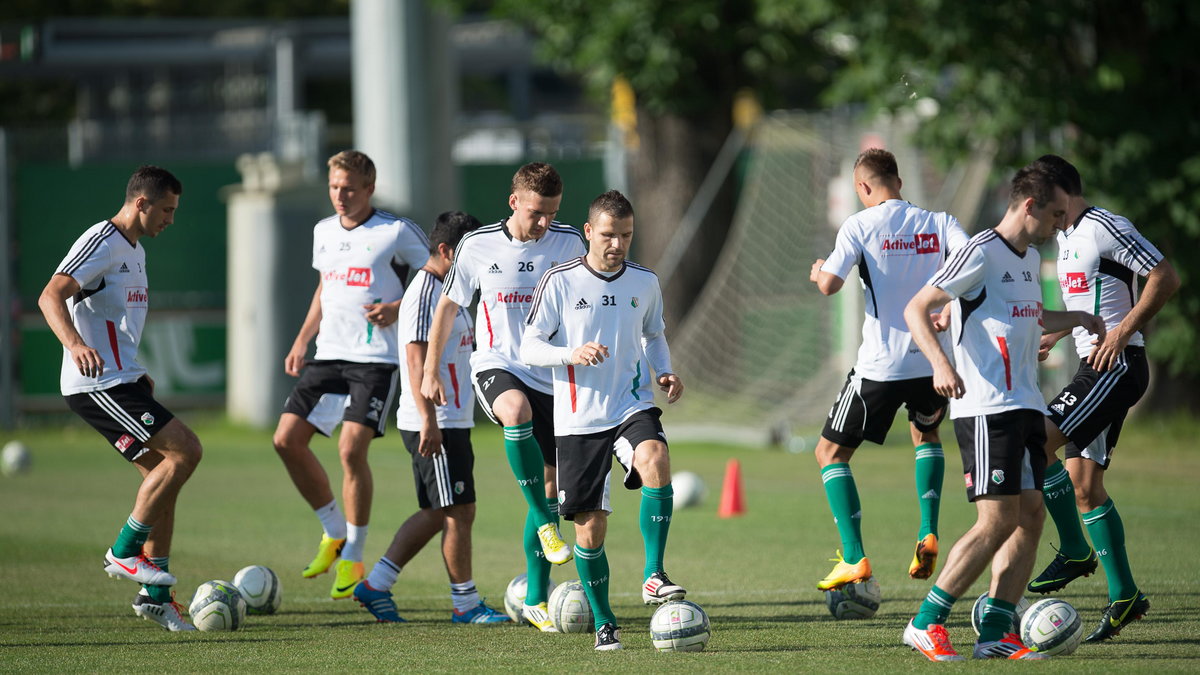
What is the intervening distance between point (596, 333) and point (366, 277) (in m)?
2.40

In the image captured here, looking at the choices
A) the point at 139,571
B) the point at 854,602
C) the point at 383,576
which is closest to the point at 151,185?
the point at 139,571

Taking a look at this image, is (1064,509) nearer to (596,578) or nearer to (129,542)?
(596,578)

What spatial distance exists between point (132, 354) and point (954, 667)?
4.64m

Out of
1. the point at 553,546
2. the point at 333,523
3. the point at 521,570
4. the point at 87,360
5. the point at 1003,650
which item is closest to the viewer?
the point at 1003,650

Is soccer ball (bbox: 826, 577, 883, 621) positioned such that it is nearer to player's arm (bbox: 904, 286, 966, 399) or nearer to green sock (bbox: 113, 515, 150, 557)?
player's arm (bbox: 904, 286, 966, 399)

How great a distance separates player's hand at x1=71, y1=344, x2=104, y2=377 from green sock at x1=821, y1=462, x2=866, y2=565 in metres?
3.81

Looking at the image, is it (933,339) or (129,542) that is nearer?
(933,339)

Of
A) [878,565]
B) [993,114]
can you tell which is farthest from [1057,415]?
[993,114]

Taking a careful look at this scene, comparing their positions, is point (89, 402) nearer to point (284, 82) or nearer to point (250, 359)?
point (250, 359)

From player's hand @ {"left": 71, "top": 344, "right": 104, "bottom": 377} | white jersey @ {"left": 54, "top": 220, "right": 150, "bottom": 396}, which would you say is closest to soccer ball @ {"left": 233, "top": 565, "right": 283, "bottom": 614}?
white jersey @ {"left": 54, "top": 220, "right": 150, "bottom": 396}

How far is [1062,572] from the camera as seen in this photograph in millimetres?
8258

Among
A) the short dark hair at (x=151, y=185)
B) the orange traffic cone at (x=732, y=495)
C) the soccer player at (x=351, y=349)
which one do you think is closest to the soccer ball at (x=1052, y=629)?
the soccer player at (x=351, y=349)

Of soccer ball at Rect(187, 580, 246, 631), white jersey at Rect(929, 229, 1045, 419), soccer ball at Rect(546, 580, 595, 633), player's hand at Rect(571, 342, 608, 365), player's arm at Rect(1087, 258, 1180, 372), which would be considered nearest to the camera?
white jersey at Rect(929, 229, 1045, 419)

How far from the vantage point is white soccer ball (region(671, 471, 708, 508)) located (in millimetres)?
13359
